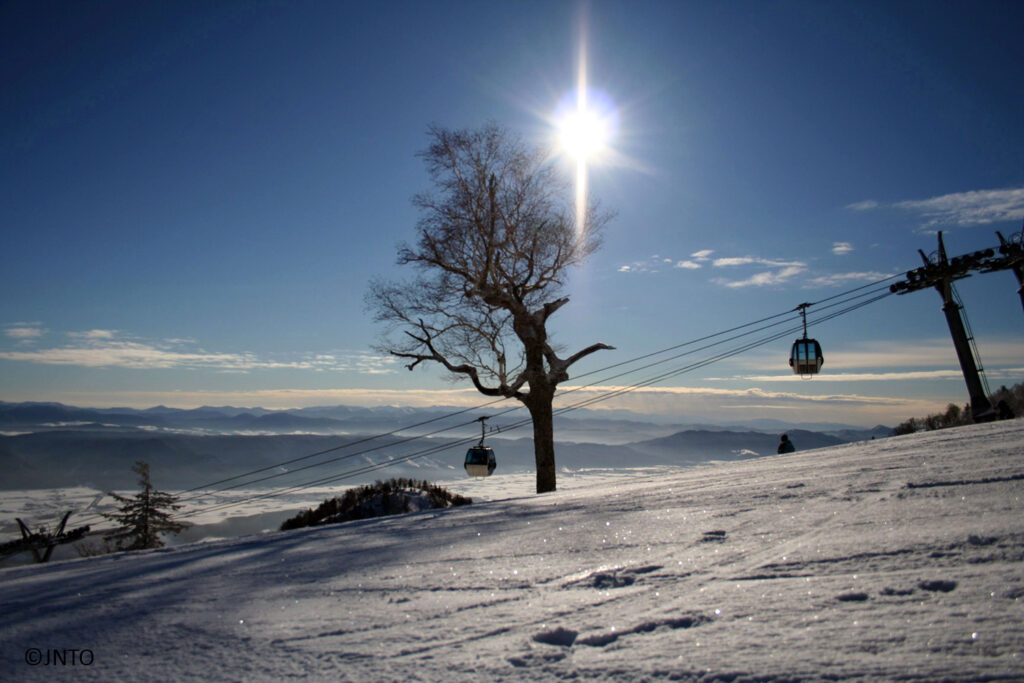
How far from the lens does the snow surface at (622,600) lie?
5.04 feet

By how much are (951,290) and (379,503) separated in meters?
19.8

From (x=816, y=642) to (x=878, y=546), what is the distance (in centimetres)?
107

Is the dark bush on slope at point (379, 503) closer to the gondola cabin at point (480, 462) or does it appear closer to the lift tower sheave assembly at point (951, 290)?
the gondola cabin at point (480, 462)

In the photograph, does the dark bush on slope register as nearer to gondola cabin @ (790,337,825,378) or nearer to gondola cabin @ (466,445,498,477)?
gondola cabin @ (466,445,498,477)

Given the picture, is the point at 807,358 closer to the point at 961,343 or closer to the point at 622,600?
the point at 961,343

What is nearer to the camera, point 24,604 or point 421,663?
point 421,663

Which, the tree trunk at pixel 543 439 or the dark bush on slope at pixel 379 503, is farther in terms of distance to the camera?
the dark bush on slope at pixel 379 503

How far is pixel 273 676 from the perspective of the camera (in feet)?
5.82

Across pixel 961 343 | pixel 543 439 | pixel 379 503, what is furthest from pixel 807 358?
pixel 379 503

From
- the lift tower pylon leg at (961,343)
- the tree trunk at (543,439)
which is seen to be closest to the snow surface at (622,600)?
Result: the tree trunk at (543,439)

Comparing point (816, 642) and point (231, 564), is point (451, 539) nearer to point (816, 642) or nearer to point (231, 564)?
point (231, 564)

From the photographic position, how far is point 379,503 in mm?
17391

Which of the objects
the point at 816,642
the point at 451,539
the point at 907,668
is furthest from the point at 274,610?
the point at 907,668

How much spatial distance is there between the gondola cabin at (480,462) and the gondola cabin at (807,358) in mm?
11231
